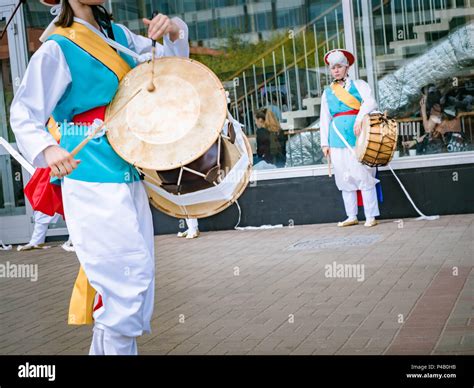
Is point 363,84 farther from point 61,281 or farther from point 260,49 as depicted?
point 61,281

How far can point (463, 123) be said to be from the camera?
664cm

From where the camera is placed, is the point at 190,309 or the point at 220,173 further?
the point at 190,309

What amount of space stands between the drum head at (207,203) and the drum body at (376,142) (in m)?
1.99

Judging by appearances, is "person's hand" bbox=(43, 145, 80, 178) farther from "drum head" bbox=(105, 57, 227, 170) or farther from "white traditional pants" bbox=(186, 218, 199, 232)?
"white traditional pants" bbox=(186, 218, 199, 232)

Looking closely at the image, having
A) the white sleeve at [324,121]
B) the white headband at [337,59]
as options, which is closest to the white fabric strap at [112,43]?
the white sleeve at [324,121]

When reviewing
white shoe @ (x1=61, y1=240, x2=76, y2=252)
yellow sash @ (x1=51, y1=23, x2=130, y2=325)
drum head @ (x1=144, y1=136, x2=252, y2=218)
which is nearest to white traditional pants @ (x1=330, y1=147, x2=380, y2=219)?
white shoe @ (x1=61, y1=240, x2=76, y2=252)

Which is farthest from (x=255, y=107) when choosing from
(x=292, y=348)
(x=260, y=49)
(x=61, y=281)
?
(x=292, y=348)

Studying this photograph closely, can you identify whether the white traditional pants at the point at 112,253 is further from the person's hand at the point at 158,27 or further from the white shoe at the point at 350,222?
the white shoe at the point at 350,222

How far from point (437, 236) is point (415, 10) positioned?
2.96 metres

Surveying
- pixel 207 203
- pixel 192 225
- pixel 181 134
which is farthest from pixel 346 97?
pixel 181 134

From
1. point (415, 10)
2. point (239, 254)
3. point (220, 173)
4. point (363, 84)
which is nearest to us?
point (220, 173)

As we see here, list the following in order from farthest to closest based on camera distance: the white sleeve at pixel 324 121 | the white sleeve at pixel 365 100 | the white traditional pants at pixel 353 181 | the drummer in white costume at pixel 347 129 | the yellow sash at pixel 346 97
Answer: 1. the white sleeve at pixel 324 121
2. the yellow sash at pixel 346 97
3. the white sleeve at pixel 365 100
4. the drummer in white costume at pixel 347 129
5. the white traditional pants at pixel 353 181

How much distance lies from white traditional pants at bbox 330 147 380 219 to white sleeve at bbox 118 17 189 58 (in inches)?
68.9

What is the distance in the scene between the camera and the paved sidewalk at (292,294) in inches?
149
